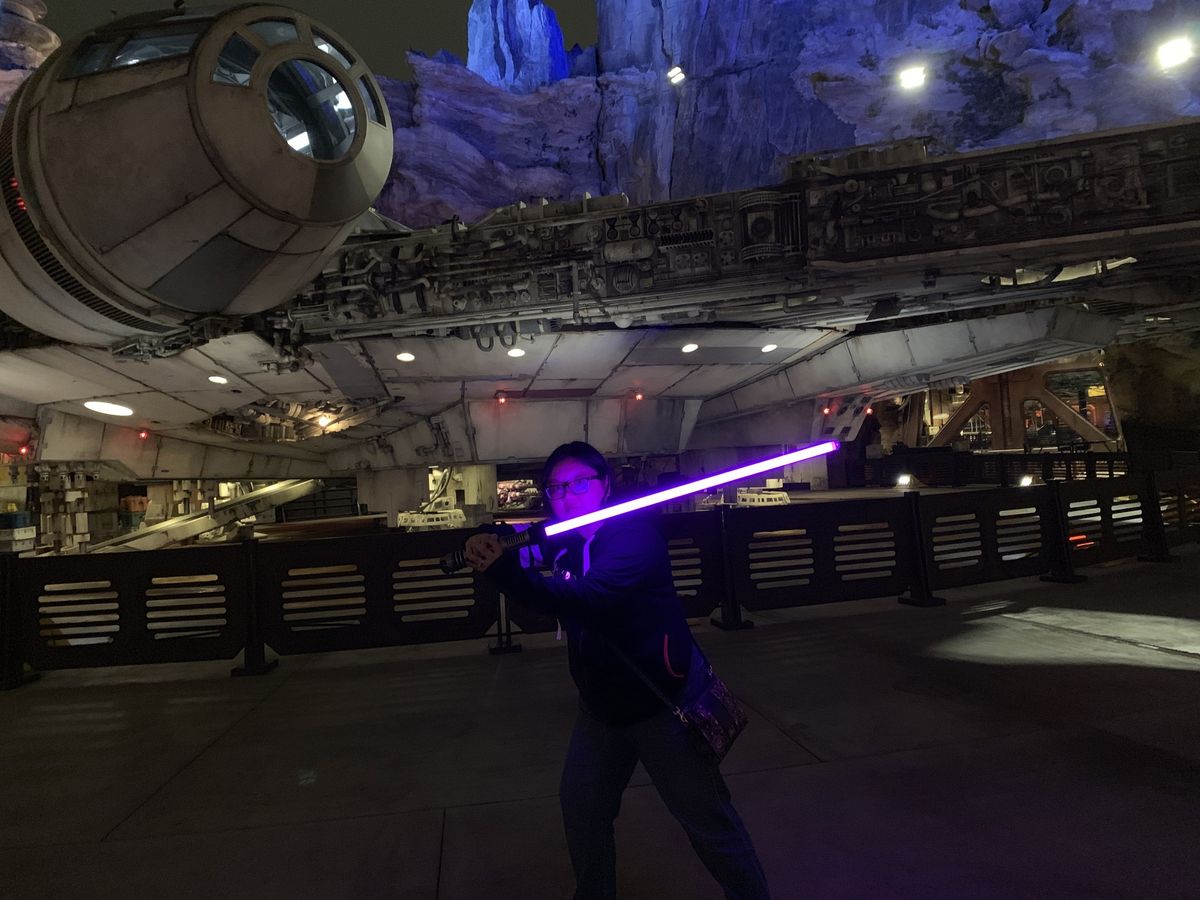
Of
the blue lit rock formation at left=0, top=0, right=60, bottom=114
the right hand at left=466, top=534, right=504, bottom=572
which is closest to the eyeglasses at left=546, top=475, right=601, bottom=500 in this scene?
the right hand at left=466, top=534, right=504, bottom=572

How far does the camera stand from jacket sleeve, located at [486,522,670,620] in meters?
1.92

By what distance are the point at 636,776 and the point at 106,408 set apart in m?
13.3

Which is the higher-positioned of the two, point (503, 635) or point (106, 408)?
point (106, 408)

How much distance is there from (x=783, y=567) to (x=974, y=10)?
42050 millimetres

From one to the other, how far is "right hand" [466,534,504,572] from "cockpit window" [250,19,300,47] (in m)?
7.11

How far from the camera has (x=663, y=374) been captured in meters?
13.1

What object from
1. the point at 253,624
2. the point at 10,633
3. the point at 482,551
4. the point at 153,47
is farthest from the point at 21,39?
the point at 482,551

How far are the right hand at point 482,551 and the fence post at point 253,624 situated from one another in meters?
4.88

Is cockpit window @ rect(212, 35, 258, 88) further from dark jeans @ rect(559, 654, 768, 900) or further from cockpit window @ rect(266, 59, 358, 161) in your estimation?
dark jeans @ rect(559, 654, 768, 900)

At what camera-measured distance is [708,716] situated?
198 cm

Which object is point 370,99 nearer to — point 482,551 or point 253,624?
point 253,624

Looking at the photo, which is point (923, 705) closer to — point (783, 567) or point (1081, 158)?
point (783, 567)

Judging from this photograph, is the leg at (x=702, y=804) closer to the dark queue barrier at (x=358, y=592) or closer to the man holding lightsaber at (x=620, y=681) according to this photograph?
the man holding lightsaber at (x=620, y=681)

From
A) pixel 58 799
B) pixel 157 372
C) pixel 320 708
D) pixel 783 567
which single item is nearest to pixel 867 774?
pixel 783 567
